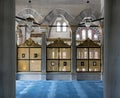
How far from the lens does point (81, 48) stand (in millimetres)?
18531

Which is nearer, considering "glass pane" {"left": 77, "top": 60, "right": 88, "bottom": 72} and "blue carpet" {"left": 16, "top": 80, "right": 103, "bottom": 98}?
"blue carpet" {"left": 16, "top": 80, "right": 103, "bottom": 98}

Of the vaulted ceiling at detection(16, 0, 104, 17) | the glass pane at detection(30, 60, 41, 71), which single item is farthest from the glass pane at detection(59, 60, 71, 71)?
the vaulted ceiling at detection(16, 0, 104, 17)

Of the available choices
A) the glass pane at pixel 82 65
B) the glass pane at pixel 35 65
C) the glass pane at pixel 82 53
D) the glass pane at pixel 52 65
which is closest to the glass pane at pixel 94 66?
the glass pane at pixel 82 65

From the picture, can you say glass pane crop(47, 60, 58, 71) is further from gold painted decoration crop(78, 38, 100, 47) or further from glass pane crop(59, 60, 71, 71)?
gold painted decoration crop(78, 38, 100, 47)

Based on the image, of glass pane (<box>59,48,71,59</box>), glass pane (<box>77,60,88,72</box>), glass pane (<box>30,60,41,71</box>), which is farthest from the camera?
glass pane (<box>59,48,71,59</box>)

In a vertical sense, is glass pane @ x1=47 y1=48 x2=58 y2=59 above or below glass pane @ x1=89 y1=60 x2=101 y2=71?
above
